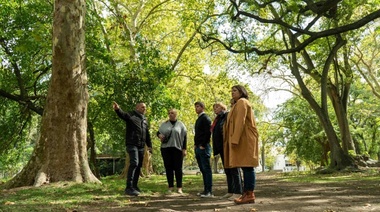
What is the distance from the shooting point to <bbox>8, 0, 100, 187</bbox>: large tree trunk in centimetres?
880

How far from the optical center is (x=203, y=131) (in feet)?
26.1

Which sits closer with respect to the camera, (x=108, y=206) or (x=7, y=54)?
(x=108, y=206)

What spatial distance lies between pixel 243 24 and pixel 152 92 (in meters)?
5.40

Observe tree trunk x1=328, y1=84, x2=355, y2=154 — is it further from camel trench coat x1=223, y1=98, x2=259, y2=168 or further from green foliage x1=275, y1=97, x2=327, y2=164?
camel trench coat x1=223, y1=98, x2=259, y2=168

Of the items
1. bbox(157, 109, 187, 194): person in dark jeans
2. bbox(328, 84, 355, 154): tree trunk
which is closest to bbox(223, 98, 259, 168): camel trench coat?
bbox(157, 109, 187, 194): person in dark jeans

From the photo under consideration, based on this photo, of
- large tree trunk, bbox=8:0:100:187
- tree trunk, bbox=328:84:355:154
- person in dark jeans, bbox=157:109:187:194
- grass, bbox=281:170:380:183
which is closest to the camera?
person in dark jeans, bbox=157:109:187:194

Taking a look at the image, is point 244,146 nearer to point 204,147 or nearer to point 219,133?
point 219,133

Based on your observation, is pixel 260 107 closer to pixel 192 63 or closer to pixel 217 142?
pixel 192 63

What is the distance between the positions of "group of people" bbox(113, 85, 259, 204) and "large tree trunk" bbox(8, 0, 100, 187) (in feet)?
5.70

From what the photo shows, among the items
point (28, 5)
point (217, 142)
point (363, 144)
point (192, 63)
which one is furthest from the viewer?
point (363, 144)

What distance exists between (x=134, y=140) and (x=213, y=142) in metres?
1.69

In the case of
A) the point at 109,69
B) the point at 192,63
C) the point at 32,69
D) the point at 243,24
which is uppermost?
the point at 192,63

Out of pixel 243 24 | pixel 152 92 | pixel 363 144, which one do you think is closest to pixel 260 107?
pixel 363 144

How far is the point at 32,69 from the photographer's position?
16.8 metres
